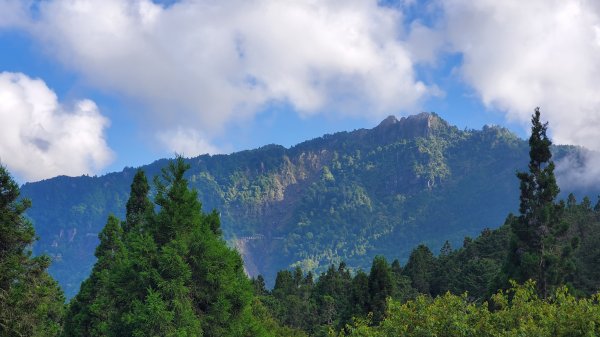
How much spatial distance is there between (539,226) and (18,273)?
3457 centimetres

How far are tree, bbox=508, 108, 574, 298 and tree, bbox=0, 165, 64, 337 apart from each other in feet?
105

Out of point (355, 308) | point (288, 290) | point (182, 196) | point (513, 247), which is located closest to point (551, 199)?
point (513, 247)

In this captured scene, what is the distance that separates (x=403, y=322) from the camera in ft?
54.7

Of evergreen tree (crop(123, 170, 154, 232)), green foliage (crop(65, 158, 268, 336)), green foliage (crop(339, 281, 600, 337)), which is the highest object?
evergreen tree (crop(123, 170, 154, 232))

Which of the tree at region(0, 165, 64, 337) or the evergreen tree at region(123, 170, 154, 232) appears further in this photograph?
the evergreen tree at region(123, 170, 154, 232)

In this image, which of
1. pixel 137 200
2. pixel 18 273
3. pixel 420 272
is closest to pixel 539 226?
pixel 137 200

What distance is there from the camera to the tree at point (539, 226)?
4000 cm

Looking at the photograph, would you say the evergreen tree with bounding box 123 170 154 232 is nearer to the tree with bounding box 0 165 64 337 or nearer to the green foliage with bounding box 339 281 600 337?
the tree with bounding box 0 165 64 337

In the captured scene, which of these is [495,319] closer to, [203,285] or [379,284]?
[203,285]

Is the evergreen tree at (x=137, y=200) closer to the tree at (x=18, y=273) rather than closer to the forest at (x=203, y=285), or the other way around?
the forest at (x=203, y=285)

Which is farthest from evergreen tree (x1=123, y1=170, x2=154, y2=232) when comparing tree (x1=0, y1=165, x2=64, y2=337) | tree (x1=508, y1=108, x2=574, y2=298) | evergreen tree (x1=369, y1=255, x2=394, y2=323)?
tree (x1=508, y1=108, x2=574, y2=298)

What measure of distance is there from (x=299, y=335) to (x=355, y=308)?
15991 mm

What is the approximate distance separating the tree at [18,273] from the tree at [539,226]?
3208 centimetres

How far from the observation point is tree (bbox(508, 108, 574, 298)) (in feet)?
131
